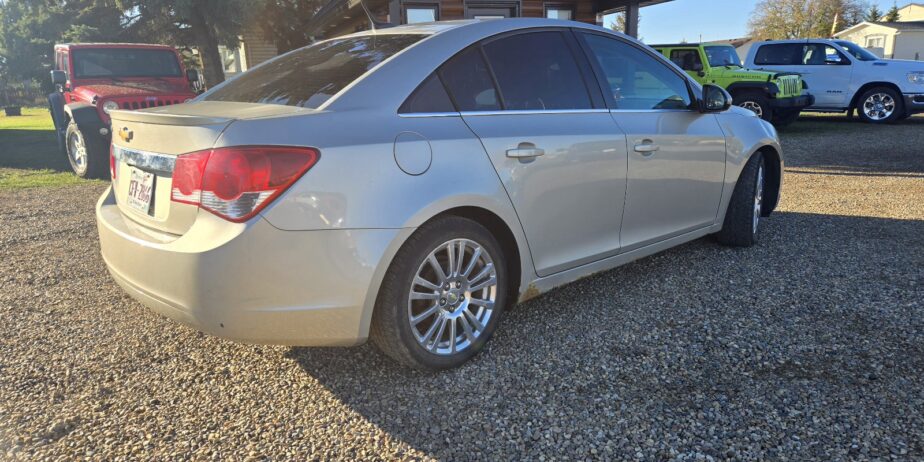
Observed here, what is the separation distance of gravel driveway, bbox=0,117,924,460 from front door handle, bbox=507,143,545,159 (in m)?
0.95

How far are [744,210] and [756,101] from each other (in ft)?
31.9

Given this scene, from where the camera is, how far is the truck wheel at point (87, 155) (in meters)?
8.85

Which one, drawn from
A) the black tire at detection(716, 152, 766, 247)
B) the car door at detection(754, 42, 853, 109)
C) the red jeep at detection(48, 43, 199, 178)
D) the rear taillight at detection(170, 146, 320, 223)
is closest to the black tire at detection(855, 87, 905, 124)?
the car door at detection(754, 42, 853, 109)

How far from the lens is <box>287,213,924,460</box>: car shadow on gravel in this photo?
2.32 meters

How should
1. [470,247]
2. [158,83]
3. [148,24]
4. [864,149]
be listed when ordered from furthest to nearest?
[148,24] < [864,149] < [158,83] < [470,247]

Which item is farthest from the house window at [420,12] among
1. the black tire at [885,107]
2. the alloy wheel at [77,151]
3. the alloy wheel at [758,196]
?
the black tire at [885,107]

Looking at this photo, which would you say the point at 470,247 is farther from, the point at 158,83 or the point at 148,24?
the point at 148,24

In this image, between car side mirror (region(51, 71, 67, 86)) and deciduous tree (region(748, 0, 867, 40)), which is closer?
car side mirror (region(51, 71, 67, 86))

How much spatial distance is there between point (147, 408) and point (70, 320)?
136cm

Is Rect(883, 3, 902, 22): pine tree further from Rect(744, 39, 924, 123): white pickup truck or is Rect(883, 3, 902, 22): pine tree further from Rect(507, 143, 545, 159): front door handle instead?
Rect(507, 143, 545, 159): front door handle

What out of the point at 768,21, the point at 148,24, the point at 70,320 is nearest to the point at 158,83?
the point at 70,320

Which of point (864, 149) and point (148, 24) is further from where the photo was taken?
point (148, 24)

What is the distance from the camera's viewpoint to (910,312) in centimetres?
340

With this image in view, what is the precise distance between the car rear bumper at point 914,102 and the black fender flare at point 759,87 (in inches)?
153
